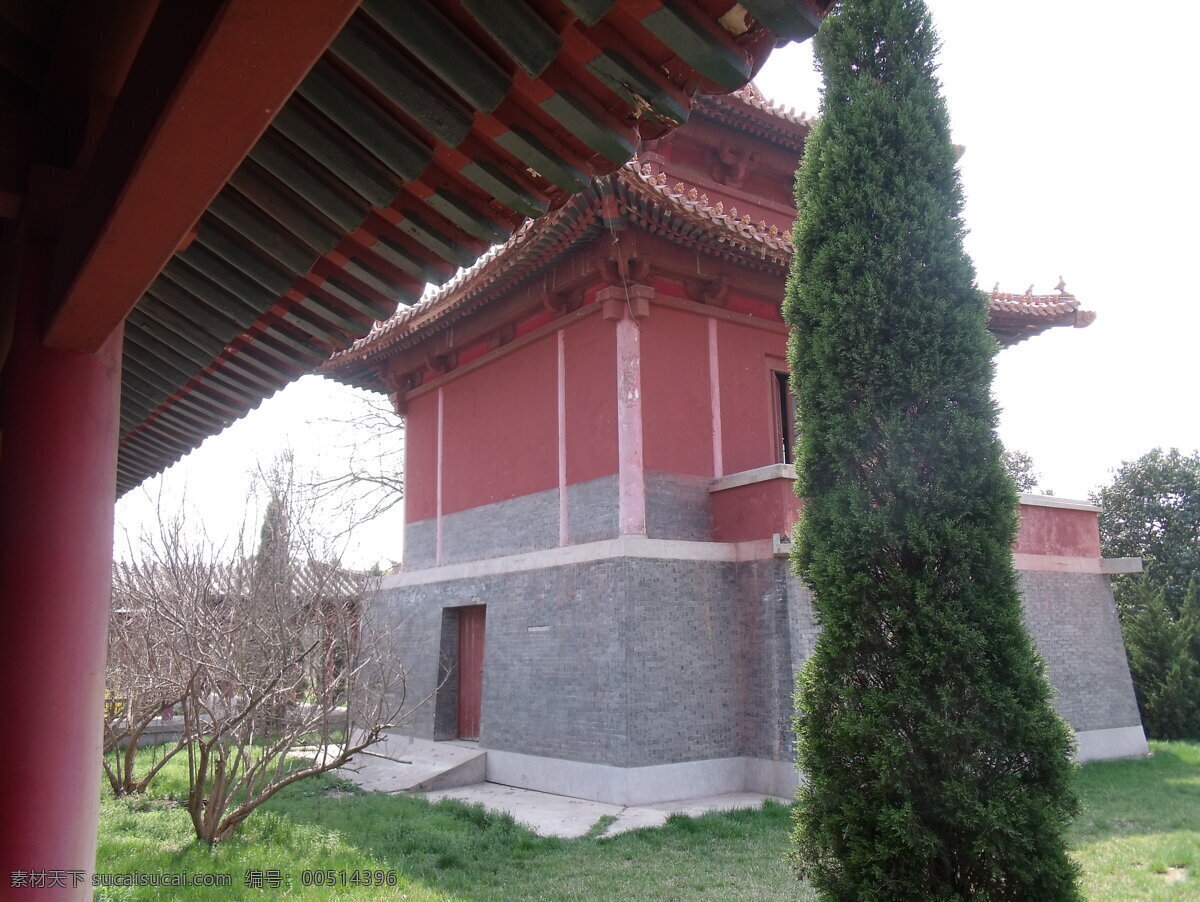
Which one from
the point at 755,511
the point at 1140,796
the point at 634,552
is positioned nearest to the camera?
the point at 1140,796

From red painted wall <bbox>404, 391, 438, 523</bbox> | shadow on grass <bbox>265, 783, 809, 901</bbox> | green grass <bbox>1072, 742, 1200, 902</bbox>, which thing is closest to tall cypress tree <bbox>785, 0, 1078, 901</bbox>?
green grass <bbox>1072, 742, 1200, 902</bbox>

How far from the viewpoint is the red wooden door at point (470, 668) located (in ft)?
33.1

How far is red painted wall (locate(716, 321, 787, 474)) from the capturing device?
9211 mm

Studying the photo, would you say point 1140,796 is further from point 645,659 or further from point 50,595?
point 50,595

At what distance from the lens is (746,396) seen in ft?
30.9

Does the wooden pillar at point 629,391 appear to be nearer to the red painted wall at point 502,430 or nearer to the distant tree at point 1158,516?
the red painted wall at point 502,430

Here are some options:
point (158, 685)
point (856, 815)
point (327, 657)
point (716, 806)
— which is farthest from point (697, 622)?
point (158, 685)

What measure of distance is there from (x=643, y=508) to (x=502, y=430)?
2.44m

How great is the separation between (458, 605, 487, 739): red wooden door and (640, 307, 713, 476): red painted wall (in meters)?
3.03

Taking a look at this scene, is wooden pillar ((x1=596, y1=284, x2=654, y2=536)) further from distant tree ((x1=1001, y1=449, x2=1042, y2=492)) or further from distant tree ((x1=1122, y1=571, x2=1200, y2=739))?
distant tree ((x1=1001, y1=449, x2=1042, y2=492))

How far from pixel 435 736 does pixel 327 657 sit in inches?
137

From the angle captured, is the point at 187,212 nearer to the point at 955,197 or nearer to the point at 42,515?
the point at 42,515

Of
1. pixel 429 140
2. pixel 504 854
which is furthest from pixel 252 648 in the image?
pixel 429 140

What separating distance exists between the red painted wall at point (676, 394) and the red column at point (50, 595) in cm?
665
